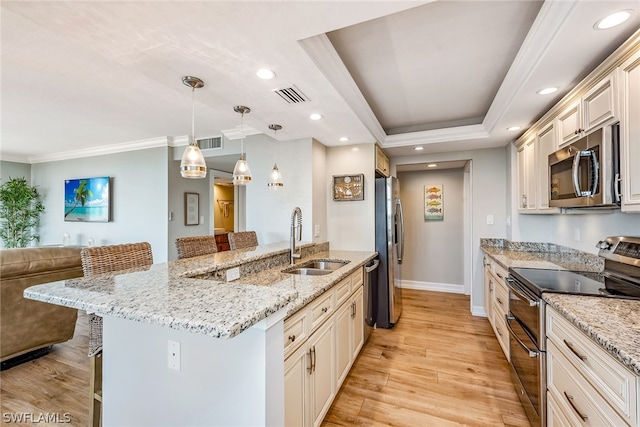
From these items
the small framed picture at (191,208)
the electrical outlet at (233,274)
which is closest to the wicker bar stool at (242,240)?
the electrical outlet at (233,274)

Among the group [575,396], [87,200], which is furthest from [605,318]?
[87,200]

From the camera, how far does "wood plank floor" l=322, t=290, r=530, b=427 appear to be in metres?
1.89

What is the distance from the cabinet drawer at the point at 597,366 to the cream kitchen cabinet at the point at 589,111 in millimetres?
1157

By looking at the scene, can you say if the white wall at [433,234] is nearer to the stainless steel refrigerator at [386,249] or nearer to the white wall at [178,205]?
the stainless steel refrigerator at [386,249]

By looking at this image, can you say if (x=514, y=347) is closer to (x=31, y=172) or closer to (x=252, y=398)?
(x=252, y=398)

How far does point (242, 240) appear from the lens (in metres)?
3.00

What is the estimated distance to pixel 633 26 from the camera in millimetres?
1319

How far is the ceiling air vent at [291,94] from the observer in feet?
6.42

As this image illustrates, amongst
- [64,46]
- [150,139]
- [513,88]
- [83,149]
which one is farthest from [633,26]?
[83,149]

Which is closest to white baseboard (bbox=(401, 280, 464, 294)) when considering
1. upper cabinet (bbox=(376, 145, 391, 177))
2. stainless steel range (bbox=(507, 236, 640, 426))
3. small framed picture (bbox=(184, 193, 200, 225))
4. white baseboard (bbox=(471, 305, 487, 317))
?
white baseboard (bbox=(471, 305, 487, 317))

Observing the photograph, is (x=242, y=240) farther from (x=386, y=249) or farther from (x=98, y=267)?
(x=386, y=249)

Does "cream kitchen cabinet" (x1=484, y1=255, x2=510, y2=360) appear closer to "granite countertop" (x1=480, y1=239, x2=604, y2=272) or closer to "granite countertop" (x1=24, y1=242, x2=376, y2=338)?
"granite countertop" (x1=480, y1=239, x2=604, y2=272)

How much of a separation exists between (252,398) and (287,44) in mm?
1585

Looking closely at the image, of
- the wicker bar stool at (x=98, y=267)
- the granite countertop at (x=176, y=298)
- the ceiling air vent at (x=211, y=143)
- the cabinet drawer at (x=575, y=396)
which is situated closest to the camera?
the granite countertop at (x=176, y=298)
